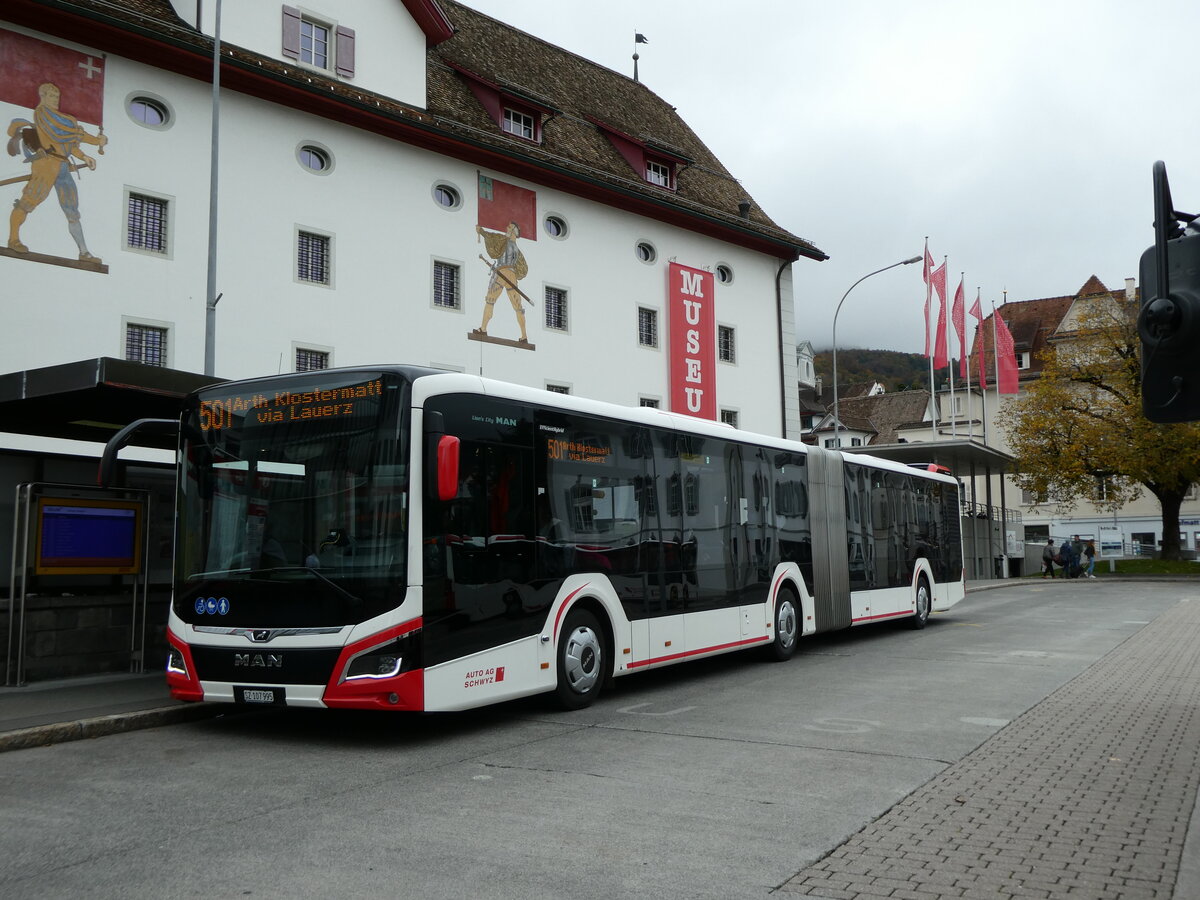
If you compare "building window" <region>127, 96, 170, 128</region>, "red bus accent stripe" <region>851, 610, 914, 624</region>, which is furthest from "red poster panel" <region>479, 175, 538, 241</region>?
"red bus accent stripe" <region>851, 610, 914, 624</region>

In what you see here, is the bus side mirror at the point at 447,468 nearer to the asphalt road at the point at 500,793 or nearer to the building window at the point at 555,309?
the asphalt road at the point at 500,793

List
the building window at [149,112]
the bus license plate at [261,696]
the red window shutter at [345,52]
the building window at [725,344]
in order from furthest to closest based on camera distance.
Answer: the building window at [725,344]
the red window shutter at [345,52]
the building window at [149,112]
the bus license plate at [261,696]

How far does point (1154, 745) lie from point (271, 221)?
19174 mm

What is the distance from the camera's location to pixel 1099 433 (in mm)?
47469

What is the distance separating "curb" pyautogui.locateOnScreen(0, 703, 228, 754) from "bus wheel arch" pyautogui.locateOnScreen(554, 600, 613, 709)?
3.24 meters

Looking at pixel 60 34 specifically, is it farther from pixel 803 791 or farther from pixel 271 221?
pixel 803 791

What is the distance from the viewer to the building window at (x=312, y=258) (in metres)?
23.4

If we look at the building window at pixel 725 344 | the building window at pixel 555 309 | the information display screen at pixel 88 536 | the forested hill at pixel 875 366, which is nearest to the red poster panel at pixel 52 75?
the information display screen at pixel 88 536

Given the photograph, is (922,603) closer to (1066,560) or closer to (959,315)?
(959,315)

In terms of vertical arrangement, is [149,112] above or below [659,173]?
below

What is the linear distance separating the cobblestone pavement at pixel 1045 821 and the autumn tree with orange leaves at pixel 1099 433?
39194mm

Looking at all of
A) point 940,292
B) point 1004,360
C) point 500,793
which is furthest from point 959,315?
point 500,793

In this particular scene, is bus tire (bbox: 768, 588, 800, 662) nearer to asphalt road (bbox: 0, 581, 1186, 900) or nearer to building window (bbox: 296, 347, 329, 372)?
asphalt road (bbox: 0, 581, 1186, 900)

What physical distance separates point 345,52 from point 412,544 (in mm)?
19221
